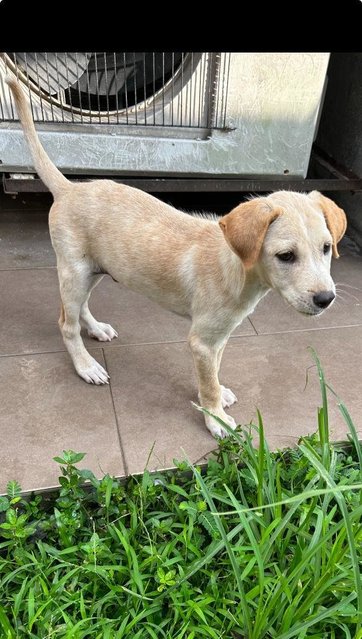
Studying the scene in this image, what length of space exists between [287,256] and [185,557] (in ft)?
4.21

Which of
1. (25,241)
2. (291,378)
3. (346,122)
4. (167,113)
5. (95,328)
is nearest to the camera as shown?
(291,378)

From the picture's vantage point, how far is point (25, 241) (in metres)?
4.28

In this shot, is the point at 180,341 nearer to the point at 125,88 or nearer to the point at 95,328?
the point at 95,328

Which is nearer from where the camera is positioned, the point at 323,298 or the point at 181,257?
the point at 323,298

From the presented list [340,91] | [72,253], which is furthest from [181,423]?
[340,91]

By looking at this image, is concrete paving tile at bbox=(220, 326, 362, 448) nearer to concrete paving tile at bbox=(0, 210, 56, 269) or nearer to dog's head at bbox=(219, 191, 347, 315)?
dog's head at bbox=(219, 191, 347, 315)

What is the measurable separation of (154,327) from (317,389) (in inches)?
46.4

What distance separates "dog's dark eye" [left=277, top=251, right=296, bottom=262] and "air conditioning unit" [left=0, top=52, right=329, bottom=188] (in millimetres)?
2000

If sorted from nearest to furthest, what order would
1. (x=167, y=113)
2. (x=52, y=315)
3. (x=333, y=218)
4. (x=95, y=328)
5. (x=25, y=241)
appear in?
(x=333, y=218)
(x=95, y=328)
(x=52, y=315)
(x=167, y=113)
(x=25, y=241)

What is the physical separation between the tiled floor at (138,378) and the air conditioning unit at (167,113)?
991 millimetres

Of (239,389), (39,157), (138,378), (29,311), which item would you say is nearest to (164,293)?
(138,378)

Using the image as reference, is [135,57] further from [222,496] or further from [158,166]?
[222,496]

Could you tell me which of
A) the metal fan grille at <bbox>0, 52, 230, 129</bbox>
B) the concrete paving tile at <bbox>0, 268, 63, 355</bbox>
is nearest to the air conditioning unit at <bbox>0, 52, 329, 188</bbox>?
the metal fan grille at <bbox>0, 52, 230, 129</bbox>

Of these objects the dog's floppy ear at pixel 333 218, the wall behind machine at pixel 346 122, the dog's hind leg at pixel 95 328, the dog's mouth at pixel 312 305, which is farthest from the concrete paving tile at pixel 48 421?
the wall behind machine at pixel 346 122
